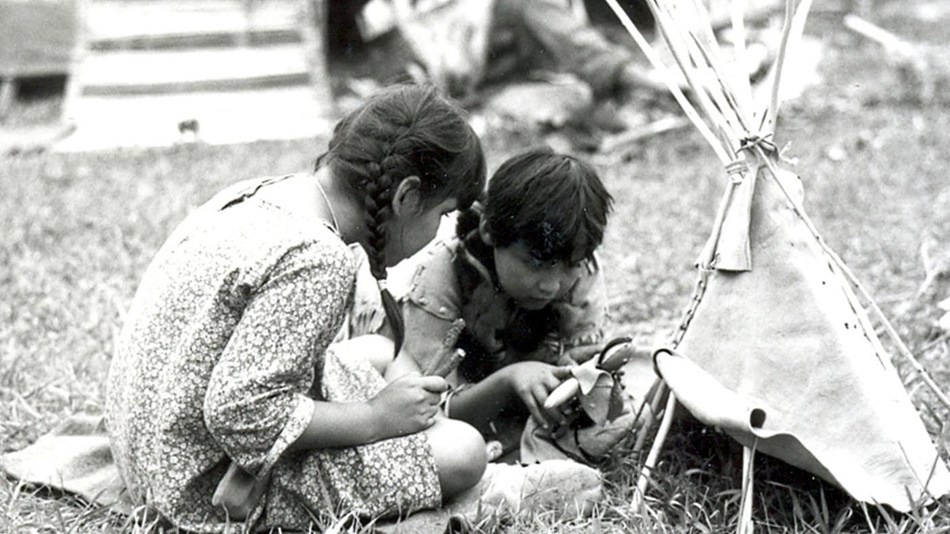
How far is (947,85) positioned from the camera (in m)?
6.17

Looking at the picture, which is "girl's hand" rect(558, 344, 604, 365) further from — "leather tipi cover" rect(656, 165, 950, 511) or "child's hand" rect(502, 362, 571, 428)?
"leather tipi cover" rect(656, 165, 950, 511)

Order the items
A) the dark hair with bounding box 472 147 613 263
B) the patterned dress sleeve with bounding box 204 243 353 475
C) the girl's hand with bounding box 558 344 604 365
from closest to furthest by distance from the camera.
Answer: the patterned dress sleeve with bounding box 204 243 353 475 < the dark hair with bounding box 472 147 613 263 < the girl's hand with bounding box 558 344 604 365

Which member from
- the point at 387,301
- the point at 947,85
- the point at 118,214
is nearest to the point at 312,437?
the point at 387,301

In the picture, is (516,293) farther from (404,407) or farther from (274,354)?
(274,354)

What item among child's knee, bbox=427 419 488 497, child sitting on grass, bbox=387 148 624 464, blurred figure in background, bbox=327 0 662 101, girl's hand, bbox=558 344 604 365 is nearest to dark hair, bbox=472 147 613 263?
child sitting on grass, bbox=387 148 624 464

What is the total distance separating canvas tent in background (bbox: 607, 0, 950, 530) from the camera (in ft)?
6.59

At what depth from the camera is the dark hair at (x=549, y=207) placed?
7.52 ft

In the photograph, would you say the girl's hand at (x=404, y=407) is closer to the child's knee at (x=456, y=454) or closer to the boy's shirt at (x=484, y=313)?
the child's knee at (x=456, y=454)

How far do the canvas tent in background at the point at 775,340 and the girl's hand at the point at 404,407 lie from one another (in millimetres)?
441

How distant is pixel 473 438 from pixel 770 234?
2.18ft

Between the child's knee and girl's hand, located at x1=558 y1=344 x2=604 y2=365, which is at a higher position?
the child's knee

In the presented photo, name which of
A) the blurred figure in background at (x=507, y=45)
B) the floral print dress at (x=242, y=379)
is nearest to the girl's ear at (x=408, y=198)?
the floral print dress at (x=242, y=379)

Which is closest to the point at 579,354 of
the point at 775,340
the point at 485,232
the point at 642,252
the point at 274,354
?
the point at 485,232

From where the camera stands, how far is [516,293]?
95.6 inches
